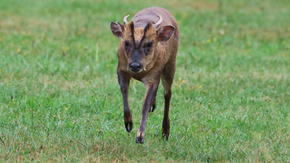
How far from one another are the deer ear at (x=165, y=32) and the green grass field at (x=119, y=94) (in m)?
1.37

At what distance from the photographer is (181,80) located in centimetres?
942

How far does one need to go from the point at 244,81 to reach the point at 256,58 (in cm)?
265

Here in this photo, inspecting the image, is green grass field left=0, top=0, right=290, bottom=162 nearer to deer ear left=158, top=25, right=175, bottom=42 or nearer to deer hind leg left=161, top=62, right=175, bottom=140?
deer hind leg left=161, top=62, right=175, bottom=140

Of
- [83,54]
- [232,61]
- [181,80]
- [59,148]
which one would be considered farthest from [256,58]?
[59,148]

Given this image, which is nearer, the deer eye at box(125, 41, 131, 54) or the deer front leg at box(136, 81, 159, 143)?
the deer front leg at box(136, 81, 159, 143)

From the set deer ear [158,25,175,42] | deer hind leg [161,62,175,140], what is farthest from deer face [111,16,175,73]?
deer hind leg [161,62,175,140]

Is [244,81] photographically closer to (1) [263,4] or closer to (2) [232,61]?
(2) [232,61]

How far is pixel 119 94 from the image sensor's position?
8.24 m

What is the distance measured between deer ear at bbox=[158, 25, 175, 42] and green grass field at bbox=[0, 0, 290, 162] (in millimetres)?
1375

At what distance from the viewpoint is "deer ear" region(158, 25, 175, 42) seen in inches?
233

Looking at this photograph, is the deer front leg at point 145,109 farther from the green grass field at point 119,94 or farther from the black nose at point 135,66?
the black nose at point 135,66

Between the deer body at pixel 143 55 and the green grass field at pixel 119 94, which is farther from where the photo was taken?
the green grass field at pixel 119 94

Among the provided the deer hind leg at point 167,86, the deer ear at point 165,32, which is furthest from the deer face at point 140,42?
the deer hind leg at point 167,86

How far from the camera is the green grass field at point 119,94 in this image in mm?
5824
